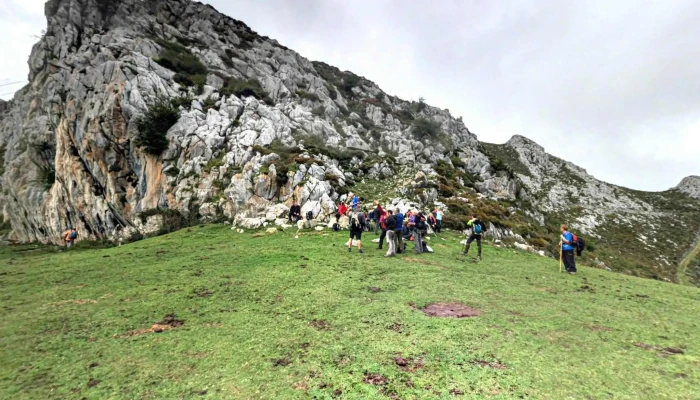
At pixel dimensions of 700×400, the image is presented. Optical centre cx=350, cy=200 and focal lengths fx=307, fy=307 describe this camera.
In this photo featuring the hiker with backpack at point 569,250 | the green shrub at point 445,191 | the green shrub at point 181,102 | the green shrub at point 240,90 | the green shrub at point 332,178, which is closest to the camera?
the hiker with backpack at point 569,250

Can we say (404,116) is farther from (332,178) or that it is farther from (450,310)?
(450,310)

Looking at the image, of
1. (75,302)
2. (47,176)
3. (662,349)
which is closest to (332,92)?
(47,176)

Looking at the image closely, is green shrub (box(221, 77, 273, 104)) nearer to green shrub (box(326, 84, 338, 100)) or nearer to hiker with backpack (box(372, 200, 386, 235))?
green shrub (box(326, 84, 338, 100))

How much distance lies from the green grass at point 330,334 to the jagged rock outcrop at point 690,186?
10750 centimetres

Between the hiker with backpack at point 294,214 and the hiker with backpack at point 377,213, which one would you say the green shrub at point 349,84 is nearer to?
the hiker with backpack at point 294,214

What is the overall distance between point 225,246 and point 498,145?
362ft

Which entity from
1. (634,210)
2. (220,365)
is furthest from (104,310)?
(634,210)

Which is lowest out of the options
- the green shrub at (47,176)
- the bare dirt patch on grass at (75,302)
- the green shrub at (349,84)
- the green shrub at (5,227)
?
the green shrub at (5,227)

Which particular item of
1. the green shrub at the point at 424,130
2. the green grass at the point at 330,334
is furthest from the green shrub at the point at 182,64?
the green shrub at the point at 424,130

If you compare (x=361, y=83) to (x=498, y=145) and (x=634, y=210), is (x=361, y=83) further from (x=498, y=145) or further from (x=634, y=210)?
(x=634, y=210)

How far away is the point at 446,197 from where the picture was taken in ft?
A: 109

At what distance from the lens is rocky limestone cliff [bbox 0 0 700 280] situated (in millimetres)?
30078

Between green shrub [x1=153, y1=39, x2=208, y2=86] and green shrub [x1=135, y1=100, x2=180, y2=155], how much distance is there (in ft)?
33.3

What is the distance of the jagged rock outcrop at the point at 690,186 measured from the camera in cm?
8481
